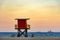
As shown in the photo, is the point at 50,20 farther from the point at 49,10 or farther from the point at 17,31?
the point at 17,31

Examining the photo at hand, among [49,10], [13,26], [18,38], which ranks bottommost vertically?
[18,38]

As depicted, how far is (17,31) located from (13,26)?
0.13m

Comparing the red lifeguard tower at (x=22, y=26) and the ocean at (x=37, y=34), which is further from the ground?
the red lifeguard tower at (x=22, y=26)

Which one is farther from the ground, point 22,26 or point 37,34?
point 22,26

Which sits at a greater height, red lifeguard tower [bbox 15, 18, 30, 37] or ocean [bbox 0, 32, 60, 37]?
red lifeguard tower [bbox 15, 18, 30, 37]

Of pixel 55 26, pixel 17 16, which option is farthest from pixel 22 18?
pixel 55 26

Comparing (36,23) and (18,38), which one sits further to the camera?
(36,23)

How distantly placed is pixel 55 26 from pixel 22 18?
659mm

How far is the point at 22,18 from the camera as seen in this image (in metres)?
3.51

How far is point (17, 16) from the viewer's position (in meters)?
3.53

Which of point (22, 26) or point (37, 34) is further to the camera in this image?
point (22, 26)

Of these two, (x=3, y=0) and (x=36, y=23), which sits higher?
(x=3, y=0)

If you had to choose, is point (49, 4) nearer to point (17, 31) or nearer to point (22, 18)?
point (22, 18)

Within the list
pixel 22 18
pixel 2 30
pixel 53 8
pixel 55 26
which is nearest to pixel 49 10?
pixel 53 8
